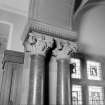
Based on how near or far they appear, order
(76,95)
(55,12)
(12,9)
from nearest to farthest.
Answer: (55,12) → (76,95) → (12,9)

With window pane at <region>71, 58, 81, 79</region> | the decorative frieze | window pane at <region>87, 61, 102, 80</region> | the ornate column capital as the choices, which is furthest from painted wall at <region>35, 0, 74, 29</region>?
window pane at <region>87, 61, 102, 80</region>

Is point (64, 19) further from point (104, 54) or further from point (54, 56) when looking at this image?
point (104, 54)

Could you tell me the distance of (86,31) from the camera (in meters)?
4.11

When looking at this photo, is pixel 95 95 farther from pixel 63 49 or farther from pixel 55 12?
pixel 55 12

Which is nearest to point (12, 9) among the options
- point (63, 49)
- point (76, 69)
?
point (63, 49)

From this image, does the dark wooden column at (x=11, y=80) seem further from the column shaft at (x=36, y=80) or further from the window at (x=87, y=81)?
the window at (x=87, y=81)

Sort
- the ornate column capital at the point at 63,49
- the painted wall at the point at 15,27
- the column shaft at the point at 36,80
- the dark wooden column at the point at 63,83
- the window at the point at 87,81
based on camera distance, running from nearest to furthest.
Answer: the column shaft at the point at 36,80 → the dark wooden column at the point at 63,83 → the ornate column capital at the point at 63,49 → the painted wall at the point at 15,27 → the window at the point at 87,81

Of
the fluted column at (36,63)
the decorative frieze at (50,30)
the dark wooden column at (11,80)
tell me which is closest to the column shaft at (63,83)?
the fluted column at (36,63)

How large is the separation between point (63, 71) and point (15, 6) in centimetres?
215

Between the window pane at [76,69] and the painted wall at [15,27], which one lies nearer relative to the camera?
the painted wall at [15,27]

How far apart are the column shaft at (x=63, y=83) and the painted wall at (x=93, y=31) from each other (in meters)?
1.23

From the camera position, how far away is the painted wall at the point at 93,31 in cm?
400

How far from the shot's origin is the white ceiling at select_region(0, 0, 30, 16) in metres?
3.71

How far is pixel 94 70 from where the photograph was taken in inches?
161
